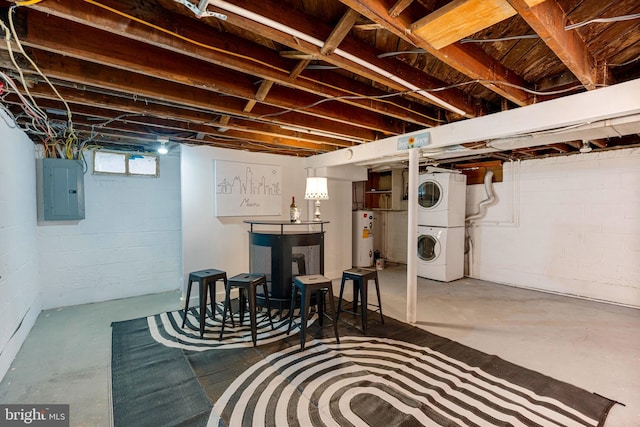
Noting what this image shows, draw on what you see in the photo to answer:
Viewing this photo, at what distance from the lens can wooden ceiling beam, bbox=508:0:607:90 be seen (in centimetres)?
129

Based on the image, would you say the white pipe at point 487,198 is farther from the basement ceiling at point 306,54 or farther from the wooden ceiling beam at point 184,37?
the wooden ceiling beam at point 184,37

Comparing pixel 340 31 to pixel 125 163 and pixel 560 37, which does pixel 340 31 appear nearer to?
pixel 560 37

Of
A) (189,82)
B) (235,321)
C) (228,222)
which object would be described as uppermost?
(189,82)

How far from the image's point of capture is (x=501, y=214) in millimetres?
5148

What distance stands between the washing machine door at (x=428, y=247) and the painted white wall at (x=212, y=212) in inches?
75.5

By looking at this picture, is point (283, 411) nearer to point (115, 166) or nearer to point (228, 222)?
point (228, 222)

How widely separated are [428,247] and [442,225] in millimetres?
504

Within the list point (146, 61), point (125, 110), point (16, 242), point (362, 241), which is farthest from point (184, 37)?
point (362, 241)

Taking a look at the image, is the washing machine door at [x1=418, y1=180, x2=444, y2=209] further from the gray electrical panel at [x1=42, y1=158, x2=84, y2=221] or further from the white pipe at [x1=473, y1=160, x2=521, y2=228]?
the gray electrical panel at [x1=42, y1=158, x2=84, y2=221]

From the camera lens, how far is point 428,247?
17.6 feet

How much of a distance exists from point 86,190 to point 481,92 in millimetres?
4903

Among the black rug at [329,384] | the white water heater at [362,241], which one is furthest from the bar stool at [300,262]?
Answer: the white water heater at [362,241]

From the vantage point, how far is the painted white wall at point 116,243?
3.83 m

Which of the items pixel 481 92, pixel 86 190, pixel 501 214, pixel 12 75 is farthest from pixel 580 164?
pixel 86 190
